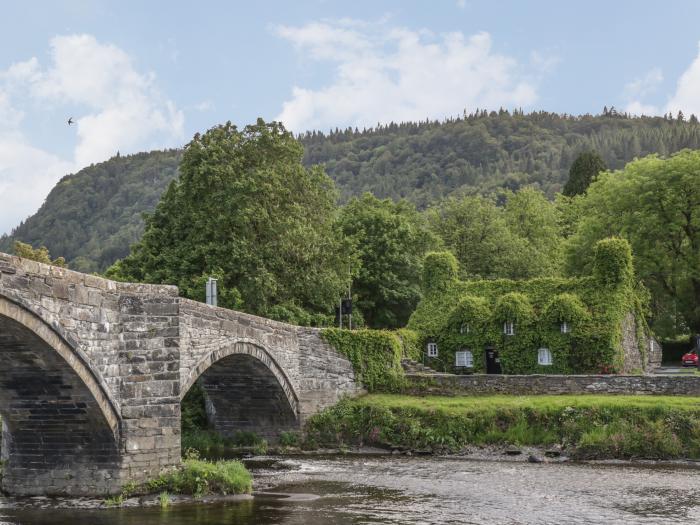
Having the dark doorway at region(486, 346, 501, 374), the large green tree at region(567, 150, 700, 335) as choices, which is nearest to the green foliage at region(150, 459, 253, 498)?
the dark doorway at region(486, 346, 501, 374)

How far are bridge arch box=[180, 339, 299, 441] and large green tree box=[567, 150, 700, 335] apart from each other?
24022mm

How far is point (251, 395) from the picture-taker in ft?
91.0

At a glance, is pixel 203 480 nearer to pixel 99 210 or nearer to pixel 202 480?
pixel 202 480

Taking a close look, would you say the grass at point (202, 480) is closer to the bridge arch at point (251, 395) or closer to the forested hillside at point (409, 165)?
the bridge arch at point (251, 395)

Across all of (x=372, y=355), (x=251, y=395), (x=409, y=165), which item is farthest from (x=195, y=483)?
(x=409, y=165)

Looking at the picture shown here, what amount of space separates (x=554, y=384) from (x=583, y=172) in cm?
4897

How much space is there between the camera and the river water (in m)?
15.9

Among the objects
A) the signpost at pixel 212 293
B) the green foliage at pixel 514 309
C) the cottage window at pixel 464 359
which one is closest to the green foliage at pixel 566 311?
the green foliage at pixel 514 309

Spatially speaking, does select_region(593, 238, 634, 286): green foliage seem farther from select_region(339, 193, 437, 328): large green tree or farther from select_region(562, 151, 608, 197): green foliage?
select_region(562, 151, 608, 197): green foliage

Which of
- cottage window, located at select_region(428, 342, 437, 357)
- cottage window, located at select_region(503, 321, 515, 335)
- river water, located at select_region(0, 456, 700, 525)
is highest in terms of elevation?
cottage window, located at select_region(503, 321, 515, 335)

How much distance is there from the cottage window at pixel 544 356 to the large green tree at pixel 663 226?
10.5 m

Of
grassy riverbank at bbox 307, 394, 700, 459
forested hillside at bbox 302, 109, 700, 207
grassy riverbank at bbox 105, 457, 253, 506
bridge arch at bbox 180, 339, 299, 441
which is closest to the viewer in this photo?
grassy riverbank at bbox 105, 457, 253, 506

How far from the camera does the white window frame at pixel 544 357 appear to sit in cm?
3694

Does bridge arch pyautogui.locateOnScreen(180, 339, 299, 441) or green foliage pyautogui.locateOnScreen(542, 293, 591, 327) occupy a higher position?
green foliage pyautogui.locateOnScreen(542, 293, 591, 327)
